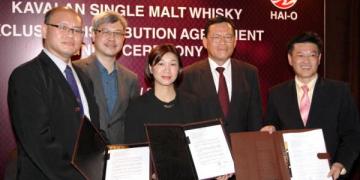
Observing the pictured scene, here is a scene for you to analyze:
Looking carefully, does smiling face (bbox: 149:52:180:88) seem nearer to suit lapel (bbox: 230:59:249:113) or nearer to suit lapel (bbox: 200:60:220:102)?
suit lapel (bbox: 200:60:220:102)

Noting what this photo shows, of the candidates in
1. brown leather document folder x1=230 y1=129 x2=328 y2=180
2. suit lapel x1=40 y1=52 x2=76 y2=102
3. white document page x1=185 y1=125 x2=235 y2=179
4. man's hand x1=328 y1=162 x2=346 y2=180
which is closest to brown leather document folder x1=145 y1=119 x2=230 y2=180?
white document page x1=185 y1=125 x2=235 y2=179

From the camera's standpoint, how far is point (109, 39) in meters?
3.78

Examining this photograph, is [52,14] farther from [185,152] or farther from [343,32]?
[343,32]

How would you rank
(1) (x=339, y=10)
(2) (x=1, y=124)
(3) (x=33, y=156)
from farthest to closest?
(1) (x=339, y=10), (2) (x=1, y=124), (3) (x=33, y=156)

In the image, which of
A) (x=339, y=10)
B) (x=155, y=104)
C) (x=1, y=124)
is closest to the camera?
(x=155, y=104)

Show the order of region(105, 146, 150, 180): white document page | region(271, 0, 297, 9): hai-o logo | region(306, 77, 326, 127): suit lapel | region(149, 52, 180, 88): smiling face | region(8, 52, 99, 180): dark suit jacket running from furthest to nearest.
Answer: region(271, 0, 297, 9): hai-o logo → region(306, 77, 326, 127): suit lapel → region(149, 52, 180, 88): smiling face → region(105, 146, 150, 180): white document page → region(8, 52, 99, 180): dark suit jacket

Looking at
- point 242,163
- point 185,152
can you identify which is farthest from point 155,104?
point 242,163

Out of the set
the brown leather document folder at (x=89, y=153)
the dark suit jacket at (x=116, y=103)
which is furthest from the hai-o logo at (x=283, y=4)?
the brown leather document folder at (x=89, y=153)

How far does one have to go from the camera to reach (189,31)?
5199 millimetres

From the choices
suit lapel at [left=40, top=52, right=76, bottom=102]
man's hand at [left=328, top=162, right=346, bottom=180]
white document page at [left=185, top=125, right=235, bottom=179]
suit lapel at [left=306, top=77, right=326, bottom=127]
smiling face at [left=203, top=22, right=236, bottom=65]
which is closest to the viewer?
suit lapel at [left=40, top=52, right=76, bottom=102]

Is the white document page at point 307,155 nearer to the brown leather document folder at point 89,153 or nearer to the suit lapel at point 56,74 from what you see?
the brown leather document folder at point 89,153

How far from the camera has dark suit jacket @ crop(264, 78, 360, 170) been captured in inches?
135

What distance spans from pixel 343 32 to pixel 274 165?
308cm

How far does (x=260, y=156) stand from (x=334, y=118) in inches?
29.5
